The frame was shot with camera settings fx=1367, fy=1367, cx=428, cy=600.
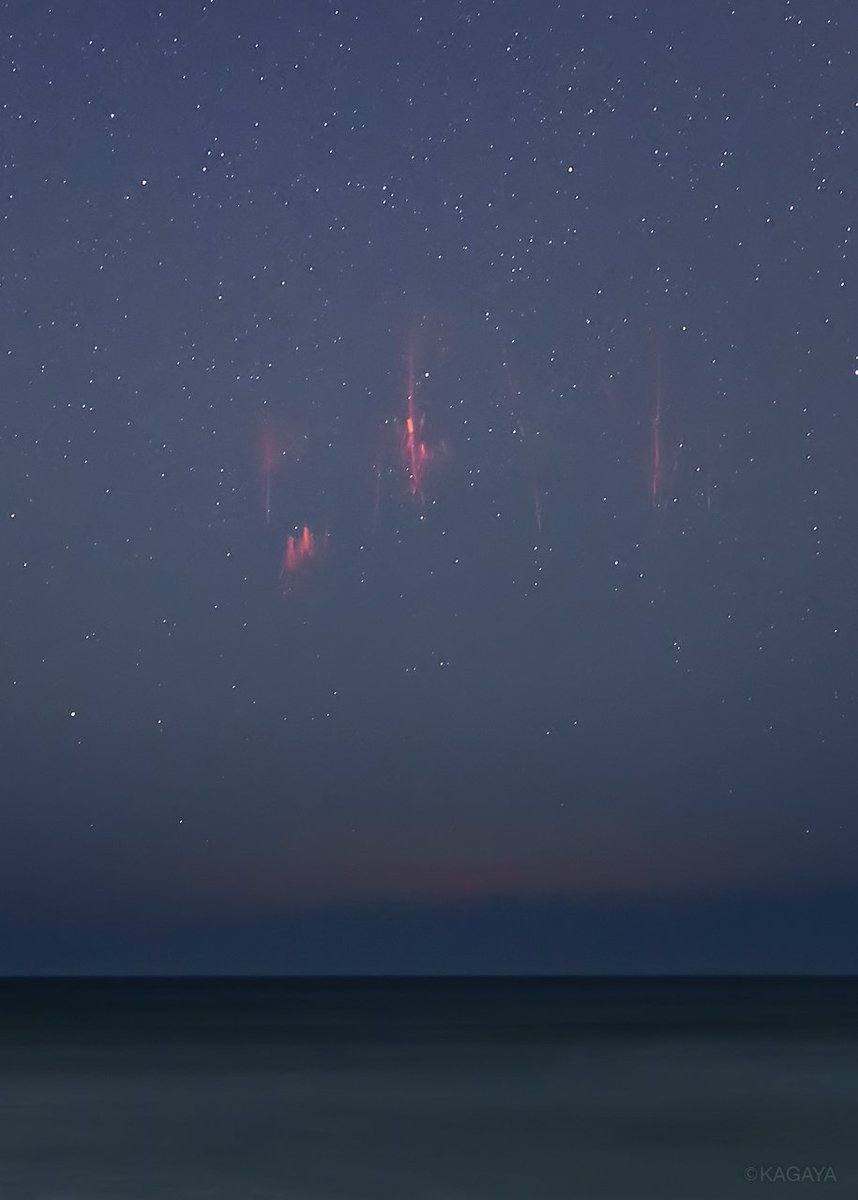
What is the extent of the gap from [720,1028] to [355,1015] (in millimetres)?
19885

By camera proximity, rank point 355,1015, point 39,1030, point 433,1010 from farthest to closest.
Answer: point 433,1010 → point 355,1015 → point 39,1030

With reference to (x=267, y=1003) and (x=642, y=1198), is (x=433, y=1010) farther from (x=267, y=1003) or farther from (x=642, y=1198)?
(x=642, y=1198)

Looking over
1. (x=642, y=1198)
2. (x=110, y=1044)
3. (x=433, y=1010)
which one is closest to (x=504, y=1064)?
(x=110, y=1044)

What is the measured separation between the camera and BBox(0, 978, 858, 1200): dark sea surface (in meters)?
16.0

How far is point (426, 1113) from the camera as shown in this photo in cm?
2347

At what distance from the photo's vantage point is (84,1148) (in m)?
18.5

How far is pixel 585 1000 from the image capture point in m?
87.9

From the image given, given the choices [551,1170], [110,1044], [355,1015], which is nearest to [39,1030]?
[110,1044]

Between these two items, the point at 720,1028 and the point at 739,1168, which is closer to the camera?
the point at 739,1168

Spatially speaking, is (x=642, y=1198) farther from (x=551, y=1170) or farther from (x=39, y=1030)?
(x=39, y=1030)

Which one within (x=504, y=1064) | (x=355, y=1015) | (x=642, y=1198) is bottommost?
(x=642, y=1198)

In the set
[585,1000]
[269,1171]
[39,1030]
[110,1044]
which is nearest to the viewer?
[269,1171]

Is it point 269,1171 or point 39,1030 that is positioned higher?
point 39,1030

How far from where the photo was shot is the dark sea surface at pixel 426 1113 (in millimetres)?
15992
